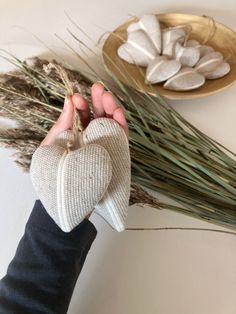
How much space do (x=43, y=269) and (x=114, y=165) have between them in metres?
0.17

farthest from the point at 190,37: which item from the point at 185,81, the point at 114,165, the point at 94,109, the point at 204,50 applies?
the point at 114,165

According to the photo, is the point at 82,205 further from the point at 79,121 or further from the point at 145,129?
the point at 145,129

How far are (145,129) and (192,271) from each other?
220 millimetres

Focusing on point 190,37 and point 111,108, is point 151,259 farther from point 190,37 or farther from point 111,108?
point 190,37

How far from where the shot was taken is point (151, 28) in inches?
34.4

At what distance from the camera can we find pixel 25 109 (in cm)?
73

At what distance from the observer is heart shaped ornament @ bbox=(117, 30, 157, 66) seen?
33.3 inches

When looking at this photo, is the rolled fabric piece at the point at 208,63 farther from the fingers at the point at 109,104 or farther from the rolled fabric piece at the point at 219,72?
the fingers at the point at 109,104

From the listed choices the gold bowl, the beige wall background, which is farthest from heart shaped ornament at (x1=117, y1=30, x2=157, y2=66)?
the beige wall background

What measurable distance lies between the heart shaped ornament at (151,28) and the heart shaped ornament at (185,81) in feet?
0.29

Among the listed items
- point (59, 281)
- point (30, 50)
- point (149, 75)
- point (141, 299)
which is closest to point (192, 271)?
point (141, 299)

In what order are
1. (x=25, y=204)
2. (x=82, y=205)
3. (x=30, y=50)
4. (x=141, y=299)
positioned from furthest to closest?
1. (x=30, y=50)
2. (x=25, y=204)
3. (x=141, y=299)
4. (x=82, y=205)

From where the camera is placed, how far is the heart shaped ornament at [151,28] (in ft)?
2.83

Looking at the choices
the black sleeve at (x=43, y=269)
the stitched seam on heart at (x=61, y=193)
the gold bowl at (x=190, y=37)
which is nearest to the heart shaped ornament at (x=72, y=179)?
the stitched seam on heart at (x=61, y=193)
